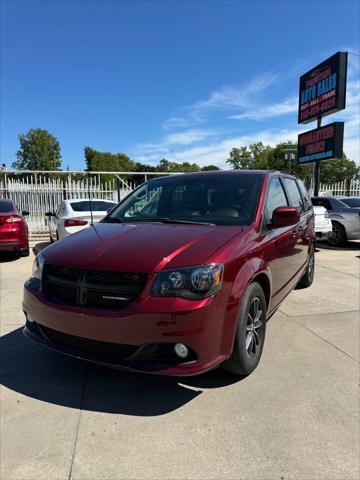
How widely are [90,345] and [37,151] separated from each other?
173 ft

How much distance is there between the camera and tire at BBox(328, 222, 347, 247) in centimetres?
1093

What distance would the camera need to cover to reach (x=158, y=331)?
94.5 inches

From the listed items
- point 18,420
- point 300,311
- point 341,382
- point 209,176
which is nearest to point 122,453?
point 18,420

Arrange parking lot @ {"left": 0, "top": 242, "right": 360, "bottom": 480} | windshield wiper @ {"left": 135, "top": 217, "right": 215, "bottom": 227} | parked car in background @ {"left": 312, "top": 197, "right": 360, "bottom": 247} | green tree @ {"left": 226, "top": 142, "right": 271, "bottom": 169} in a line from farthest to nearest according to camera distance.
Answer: green tree @ {"left": 226, "top": 142, "right": 271, "bottom": 169}
parked car in background @ {"left": 312, "top": 197, "right": 360, "bottom": 247}
windshield wiper @ {"left": 135, "top": 217, "right": 215, "bottom": 227}
parking lot @ {"left": 0, "top": 242, "right": 360, "bottom": 480}

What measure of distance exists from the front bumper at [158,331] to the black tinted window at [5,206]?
22.9 ft

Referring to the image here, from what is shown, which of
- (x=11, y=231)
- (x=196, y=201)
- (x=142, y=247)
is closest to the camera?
(x=142, y=247)

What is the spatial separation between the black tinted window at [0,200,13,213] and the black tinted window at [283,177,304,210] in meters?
6.56

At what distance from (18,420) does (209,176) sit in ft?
9.38

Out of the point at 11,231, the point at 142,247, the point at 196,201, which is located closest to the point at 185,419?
the point at 142,247

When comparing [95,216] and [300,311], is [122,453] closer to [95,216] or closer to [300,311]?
[300,311]

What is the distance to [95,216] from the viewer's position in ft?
28.8

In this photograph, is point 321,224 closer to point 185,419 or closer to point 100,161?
point 185,419

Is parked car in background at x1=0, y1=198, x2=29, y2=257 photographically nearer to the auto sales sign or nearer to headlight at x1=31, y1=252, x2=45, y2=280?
headlight at x1=31, y1=252, x2=45, y2=280

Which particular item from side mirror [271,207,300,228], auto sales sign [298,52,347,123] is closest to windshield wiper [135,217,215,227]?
side mirror [271,207,300,228]
